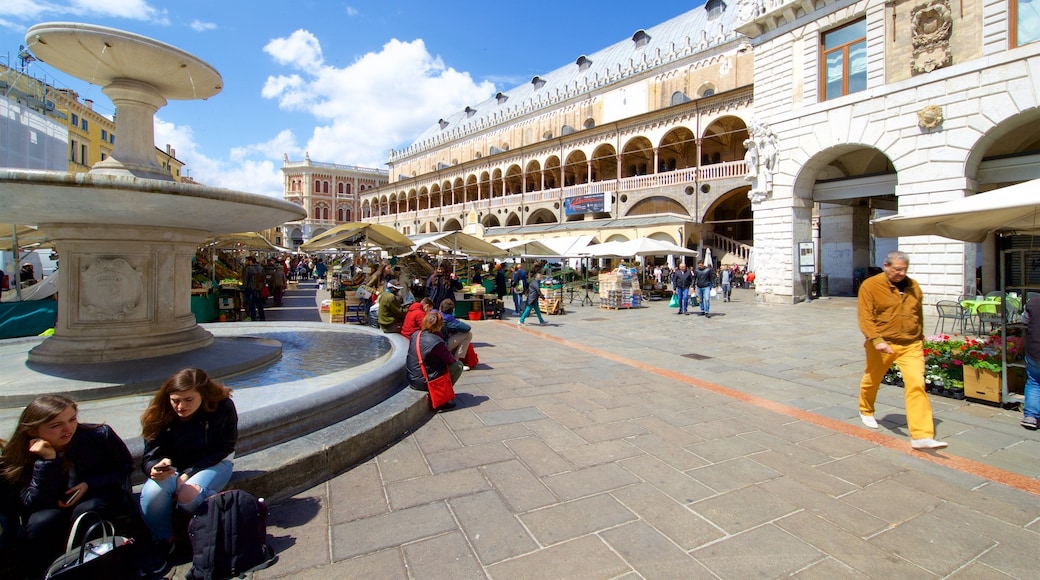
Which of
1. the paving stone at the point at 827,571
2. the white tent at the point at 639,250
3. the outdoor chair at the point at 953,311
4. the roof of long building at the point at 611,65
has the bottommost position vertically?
the paving stone at the point at 827,571

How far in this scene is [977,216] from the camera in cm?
516

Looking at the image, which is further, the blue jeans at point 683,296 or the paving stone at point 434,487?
the blue jeans at point 683,296

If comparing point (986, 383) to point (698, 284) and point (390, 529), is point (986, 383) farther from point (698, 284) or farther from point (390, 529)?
point (698, 284)

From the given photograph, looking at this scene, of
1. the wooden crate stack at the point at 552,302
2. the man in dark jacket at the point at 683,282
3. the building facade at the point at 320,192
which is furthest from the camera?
the building facade at the point at 320,192

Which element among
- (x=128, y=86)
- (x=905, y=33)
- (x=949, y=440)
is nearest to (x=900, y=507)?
(x=949, y=440)

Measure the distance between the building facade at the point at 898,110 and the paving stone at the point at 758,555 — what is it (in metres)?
14.2

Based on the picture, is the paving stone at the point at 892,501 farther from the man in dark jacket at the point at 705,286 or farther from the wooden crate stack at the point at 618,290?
the wooden crate stack at the point at 618,290

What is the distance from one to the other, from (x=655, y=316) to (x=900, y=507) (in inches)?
442

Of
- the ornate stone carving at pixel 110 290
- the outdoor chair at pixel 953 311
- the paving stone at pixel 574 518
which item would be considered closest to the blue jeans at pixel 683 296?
the outdoor chair at pixel 953 311

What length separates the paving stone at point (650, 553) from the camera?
2.41 meters

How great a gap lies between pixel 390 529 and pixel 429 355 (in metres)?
2.11

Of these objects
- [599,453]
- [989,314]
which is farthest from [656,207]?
[599,453]

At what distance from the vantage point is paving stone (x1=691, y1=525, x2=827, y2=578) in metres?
2.43

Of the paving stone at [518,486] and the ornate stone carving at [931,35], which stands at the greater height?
the ornate stone carving at [931,35]
